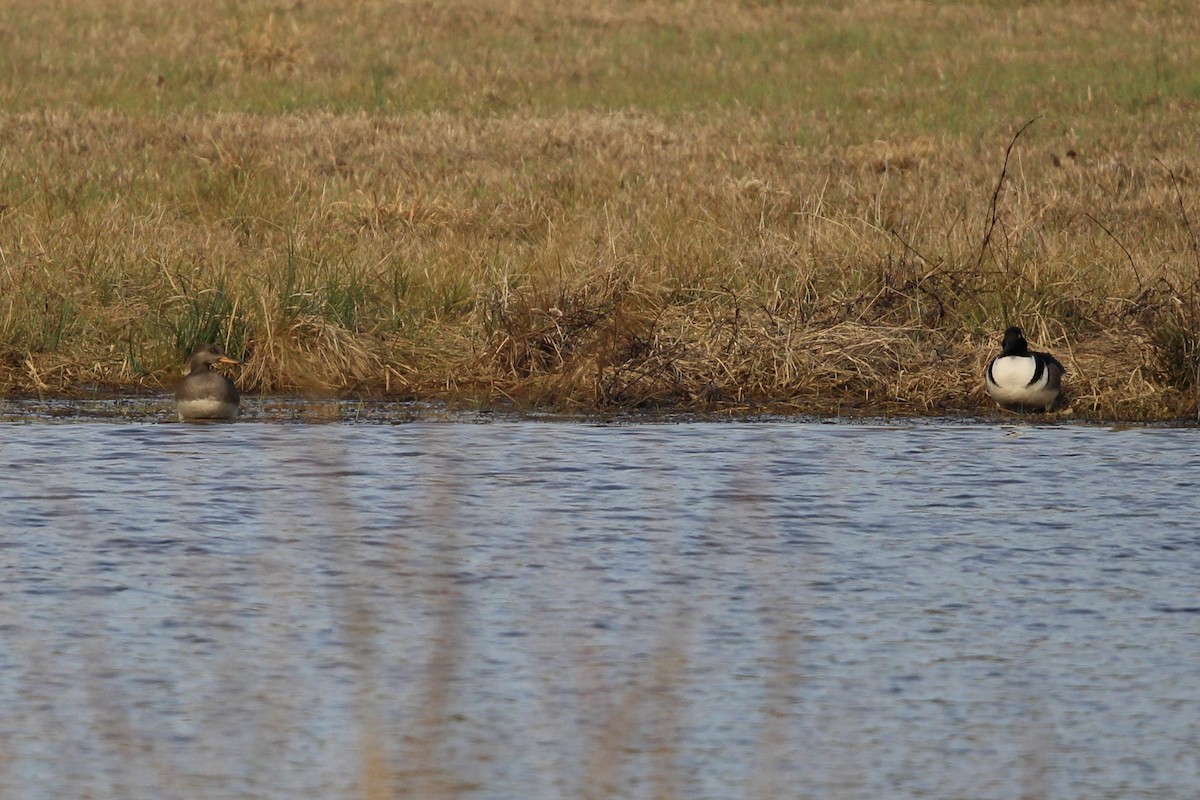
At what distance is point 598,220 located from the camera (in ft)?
Result: 53.9

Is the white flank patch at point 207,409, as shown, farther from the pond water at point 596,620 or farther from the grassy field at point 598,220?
the grassy field at point 598,220

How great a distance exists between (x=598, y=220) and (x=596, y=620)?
9705 millimetres

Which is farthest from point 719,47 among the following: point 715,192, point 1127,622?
point 1127,622

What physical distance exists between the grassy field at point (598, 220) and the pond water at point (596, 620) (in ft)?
3.60

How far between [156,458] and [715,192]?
29.4ft

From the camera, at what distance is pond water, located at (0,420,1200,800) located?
215 inches

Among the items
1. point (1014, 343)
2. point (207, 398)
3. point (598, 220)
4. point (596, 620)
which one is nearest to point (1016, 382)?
point (1014, 343)

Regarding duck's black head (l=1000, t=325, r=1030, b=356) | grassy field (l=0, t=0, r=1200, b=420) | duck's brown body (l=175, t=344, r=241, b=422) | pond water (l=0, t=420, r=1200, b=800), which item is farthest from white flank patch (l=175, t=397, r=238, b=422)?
duck's black head (l=1000, t=325, r=1030, b=356)

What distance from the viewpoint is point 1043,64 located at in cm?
3092

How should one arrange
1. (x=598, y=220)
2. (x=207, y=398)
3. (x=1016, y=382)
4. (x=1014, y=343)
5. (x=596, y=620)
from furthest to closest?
(x=598, y=220) < (x=1014, y=343) < (x=1016, y=382) < (x=207, y=398) < (x=596, y=620)

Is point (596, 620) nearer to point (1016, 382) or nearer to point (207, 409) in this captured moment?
point (207, 409)

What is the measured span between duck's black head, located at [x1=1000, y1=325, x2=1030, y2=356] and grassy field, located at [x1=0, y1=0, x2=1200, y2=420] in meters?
0.70

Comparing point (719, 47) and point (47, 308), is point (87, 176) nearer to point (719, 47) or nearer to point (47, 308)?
point (47, 308)

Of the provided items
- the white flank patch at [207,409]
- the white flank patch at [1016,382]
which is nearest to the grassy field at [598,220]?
the white flank patch at [1016,382]
